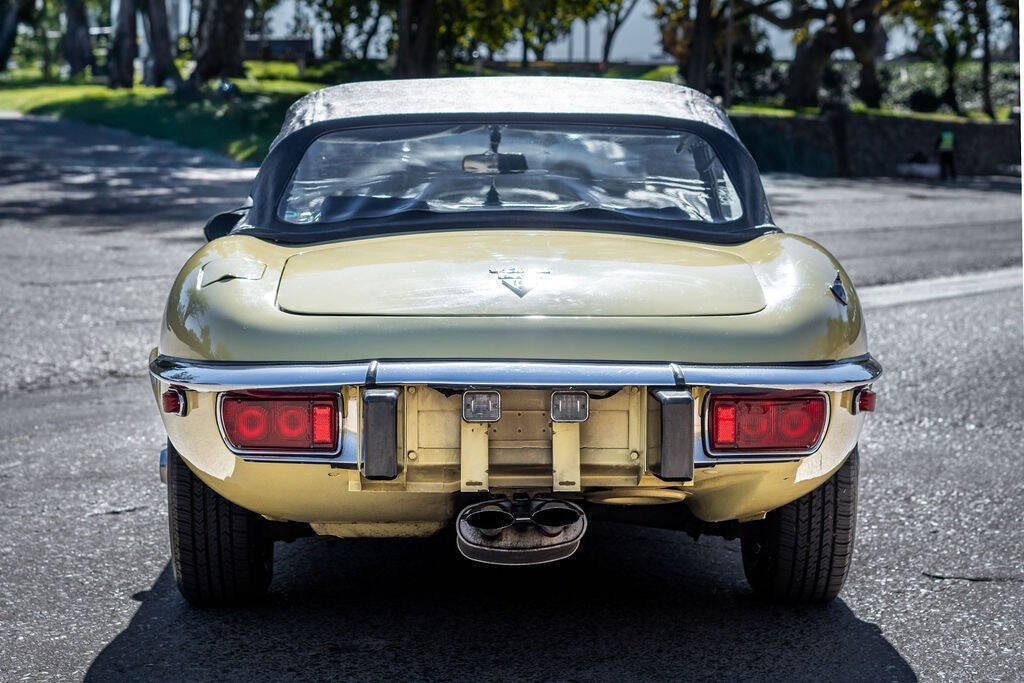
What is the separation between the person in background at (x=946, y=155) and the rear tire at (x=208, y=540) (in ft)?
97.6

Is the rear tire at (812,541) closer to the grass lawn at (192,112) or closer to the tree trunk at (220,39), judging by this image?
the grass lawn at (192,112)

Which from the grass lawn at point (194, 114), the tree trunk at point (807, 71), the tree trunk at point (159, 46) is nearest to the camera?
the grass lawn at point (194, 114)

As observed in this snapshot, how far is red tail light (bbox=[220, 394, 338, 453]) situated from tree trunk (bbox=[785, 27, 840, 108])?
37.7m

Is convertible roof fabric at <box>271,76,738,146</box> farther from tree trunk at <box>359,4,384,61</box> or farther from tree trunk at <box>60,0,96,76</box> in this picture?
tree trunk at <box>60,0,96,76</box>

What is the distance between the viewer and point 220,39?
33844 millimetres

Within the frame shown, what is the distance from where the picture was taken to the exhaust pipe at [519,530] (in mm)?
3568

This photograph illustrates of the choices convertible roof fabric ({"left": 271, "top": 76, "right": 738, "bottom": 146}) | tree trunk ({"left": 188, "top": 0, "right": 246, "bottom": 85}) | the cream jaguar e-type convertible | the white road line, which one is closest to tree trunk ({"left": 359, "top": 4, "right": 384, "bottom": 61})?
tree trunk ({"left": 188, "top": 0, "right": 246, "bottom": 85})

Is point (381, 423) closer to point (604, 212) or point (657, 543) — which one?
point (604, 212)

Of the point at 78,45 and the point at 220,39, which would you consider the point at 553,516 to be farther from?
the point at 78,45

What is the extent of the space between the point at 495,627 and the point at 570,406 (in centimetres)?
81

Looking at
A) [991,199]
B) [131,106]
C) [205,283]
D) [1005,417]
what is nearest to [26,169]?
[131,106]

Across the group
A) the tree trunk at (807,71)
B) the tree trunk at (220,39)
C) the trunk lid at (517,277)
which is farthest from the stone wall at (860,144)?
the trunk lid at (517,277)

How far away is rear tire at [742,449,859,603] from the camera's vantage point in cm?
393

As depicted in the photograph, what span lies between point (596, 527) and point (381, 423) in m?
1.85
